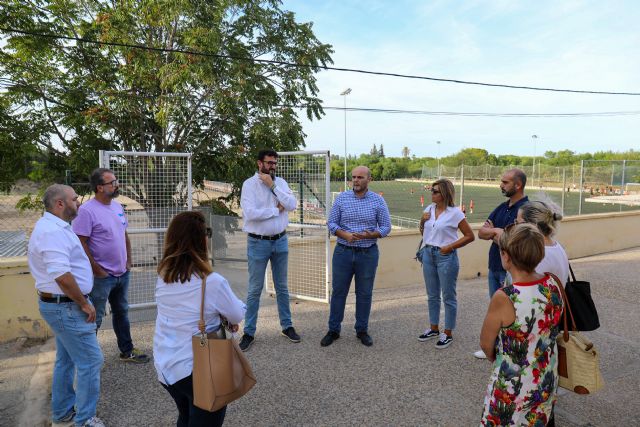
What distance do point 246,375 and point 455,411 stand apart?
1842 millimetres

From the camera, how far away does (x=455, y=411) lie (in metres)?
3.05

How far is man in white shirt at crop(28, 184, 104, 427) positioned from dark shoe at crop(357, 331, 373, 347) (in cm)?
243

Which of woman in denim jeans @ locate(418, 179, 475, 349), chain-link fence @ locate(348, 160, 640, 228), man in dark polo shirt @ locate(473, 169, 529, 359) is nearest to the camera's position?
man in dark polo shirt @ locate(473, 169, 529, 359)

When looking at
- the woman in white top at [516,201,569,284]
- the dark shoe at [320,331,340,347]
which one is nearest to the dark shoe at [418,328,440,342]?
the dark shoe at [320,331,340,347]

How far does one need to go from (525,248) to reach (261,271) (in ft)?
9.06

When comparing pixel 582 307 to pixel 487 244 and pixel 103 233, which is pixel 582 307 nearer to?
pixel 103 233

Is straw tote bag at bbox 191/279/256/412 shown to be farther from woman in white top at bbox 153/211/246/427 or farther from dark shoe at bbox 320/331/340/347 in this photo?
dark shoe at bbox 320/331/340/347

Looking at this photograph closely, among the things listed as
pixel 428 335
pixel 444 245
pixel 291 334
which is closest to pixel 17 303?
pixel 291 334

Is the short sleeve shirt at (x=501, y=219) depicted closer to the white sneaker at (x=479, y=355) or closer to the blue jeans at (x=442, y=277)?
the blue jeans at (x=442, y=277)

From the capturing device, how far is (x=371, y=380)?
3.53m

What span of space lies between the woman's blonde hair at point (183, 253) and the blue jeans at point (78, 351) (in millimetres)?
1072

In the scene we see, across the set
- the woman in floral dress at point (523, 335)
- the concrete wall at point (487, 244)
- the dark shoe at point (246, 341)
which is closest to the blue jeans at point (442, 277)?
the dark shoe at point (246, 341)

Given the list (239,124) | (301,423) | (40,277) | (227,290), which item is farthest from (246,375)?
(239,124)

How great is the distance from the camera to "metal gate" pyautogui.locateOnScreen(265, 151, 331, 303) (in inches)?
217
